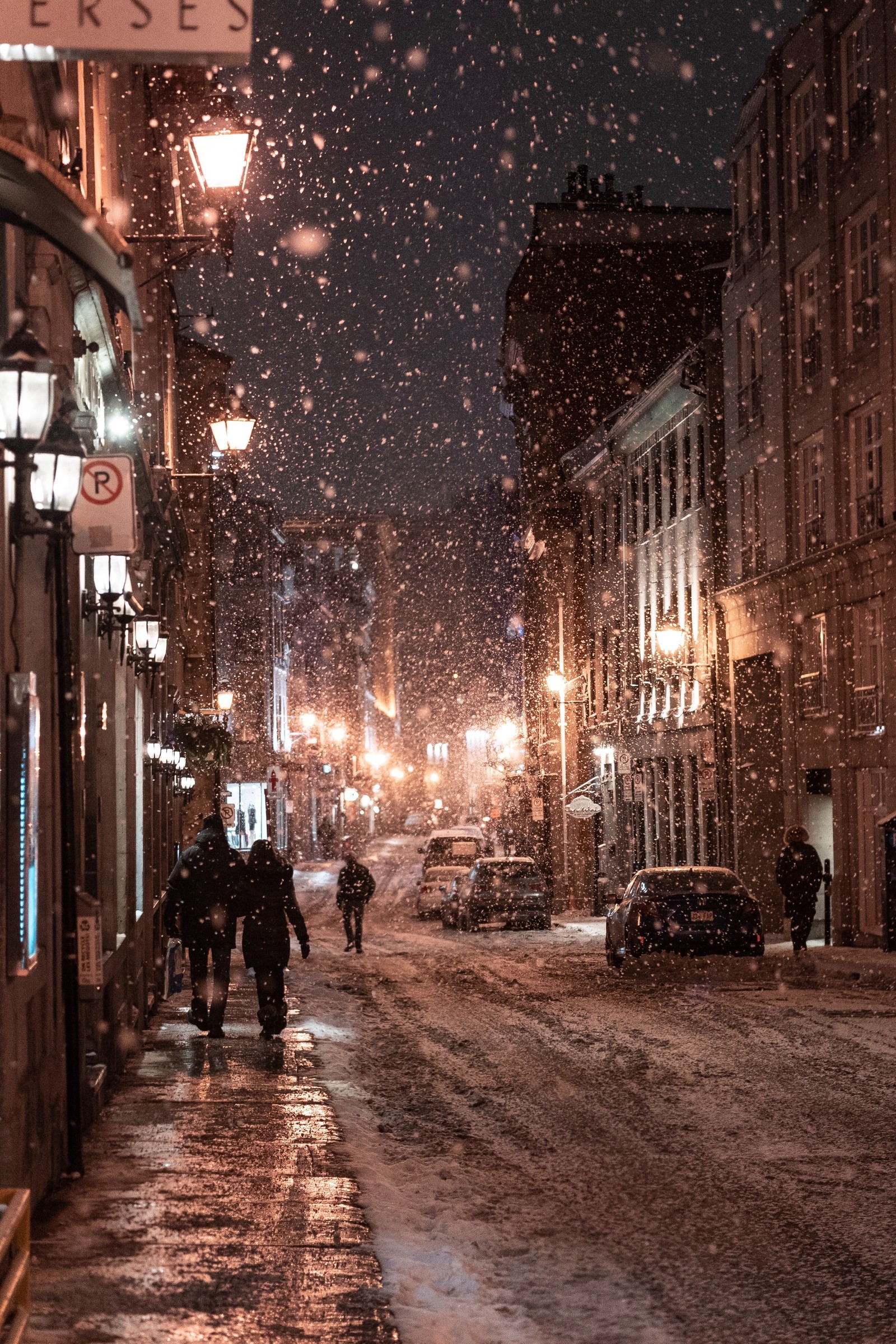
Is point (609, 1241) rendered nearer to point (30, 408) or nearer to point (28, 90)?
point (30, 408)

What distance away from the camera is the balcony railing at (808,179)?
31344 mm

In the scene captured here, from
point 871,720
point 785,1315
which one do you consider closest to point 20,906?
point 785,1315

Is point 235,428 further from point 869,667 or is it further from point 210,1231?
point 210,1231

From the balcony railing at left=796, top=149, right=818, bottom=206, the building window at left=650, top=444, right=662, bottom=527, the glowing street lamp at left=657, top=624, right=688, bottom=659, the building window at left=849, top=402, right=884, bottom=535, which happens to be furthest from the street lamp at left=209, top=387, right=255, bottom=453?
the building window at left=650, top=444, right=662, bottom=527

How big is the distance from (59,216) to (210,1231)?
15.5 feet

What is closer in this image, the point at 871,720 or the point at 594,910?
the point at 871,720

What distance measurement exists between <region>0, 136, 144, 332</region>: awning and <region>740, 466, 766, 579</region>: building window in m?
29.8

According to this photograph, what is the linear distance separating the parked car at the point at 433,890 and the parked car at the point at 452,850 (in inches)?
31.0

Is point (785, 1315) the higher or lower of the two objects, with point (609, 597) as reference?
lower

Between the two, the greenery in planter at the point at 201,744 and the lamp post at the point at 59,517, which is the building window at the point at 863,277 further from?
the lamp post at the point at 59,517

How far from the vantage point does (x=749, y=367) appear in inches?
1417

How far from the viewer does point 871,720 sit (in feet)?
95.2

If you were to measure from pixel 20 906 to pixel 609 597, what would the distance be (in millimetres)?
44485

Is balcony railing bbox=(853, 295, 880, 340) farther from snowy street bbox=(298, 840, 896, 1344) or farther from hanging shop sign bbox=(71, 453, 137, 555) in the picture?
hanging shop sign bbox=(71, 453, 137, 555)
